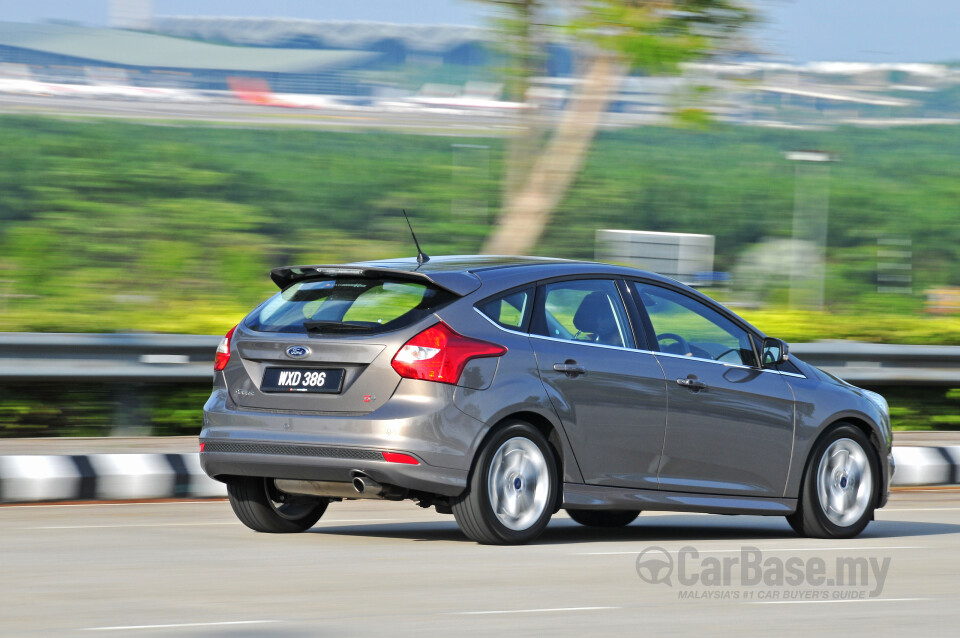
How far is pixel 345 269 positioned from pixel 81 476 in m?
3.36

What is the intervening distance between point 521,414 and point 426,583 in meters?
1.41

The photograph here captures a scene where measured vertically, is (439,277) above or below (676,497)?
above

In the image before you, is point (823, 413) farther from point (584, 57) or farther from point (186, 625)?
point (584, 57)

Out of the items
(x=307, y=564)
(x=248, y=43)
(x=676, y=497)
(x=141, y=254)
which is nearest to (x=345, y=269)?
(x=307, y=564)

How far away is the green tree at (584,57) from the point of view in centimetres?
1578

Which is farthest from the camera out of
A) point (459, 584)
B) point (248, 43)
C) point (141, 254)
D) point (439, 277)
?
point (248, 43)

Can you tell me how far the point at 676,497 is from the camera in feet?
26.2

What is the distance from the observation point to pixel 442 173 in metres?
33.9

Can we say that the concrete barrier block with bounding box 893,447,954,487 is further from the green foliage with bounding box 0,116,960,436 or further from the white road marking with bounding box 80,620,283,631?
the white road marking with bounding box 80,620,283,631

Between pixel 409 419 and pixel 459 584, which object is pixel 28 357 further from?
pixel 459 584

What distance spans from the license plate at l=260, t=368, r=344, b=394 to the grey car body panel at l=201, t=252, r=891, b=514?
50 millimetres

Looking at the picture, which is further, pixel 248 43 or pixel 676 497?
pixel 248 43

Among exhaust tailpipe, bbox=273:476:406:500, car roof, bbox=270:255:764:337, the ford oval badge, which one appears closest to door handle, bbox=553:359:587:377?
car roof, bbox=270:255:764:337

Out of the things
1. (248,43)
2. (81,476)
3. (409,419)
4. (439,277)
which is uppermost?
(248,43)
